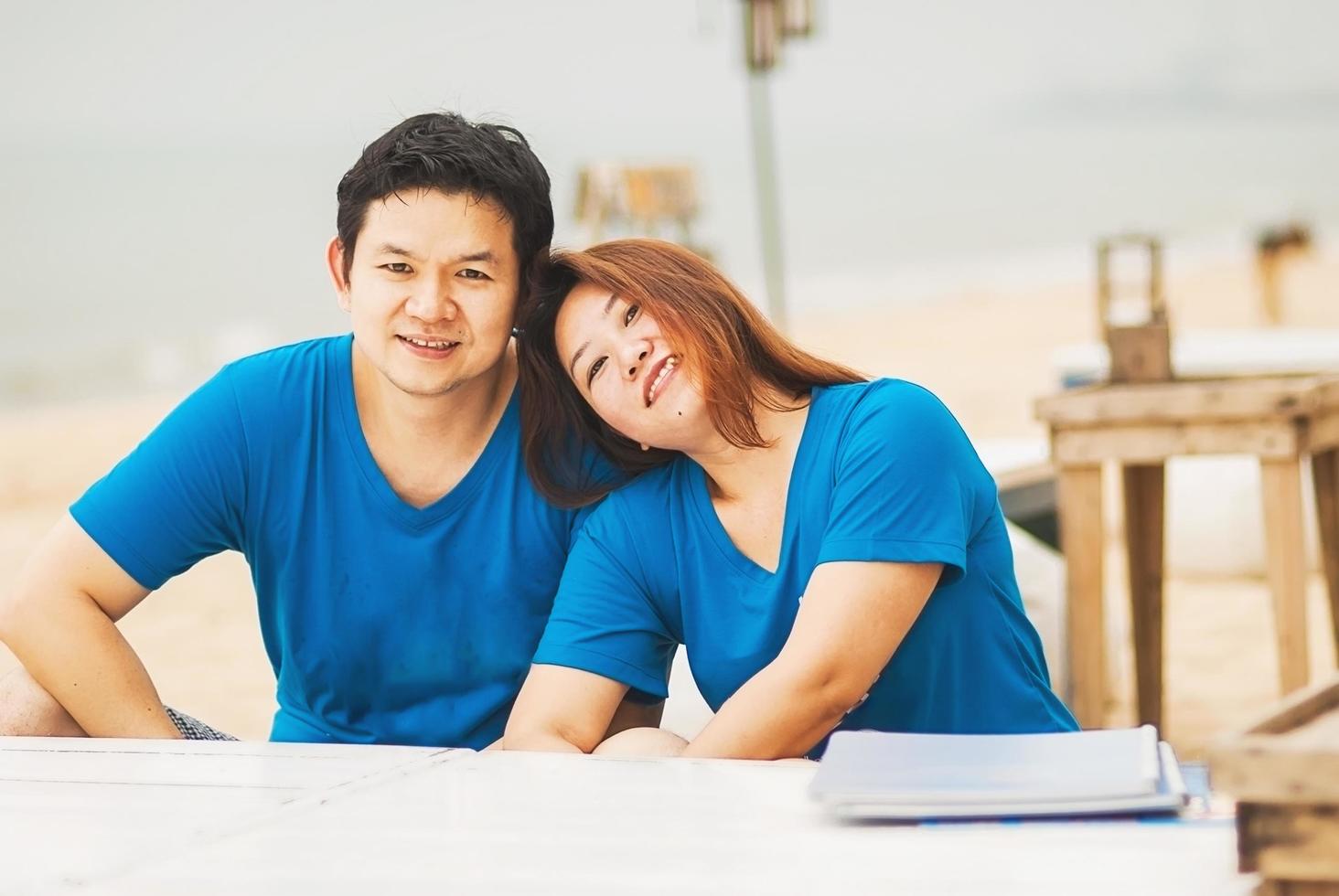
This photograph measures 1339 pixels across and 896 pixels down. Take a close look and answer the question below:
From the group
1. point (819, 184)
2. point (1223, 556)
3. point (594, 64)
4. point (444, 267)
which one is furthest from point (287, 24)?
point (444, 267)

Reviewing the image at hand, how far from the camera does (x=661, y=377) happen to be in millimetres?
1725

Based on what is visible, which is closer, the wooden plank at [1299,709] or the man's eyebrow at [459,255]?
the wooden plank at [1299,709]

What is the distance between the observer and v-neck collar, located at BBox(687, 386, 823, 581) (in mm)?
1682

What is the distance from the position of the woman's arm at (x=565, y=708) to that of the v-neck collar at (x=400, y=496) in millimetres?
309

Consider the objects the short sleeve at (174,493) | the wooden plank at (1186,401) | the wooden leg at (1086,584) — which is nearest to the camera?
the short sleeve at (174,493)

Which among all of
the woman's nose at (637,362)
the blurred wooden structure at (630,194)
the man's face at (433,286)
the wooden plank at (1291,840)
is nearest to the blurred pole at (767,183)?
the blurred wooden structure at (630,194)

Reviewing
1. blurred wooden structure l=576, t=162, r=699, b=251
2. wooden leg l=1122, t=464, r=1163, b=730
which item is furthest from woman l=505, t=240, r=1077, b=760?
blurred wooden structure l=576, t=162, r=699, b=251

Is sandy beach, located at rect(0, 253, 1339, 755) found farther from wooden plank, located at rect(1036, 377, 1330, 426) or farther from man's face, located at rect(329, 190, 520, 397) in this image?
man's face, located at rect(329, 190, 520, 397)

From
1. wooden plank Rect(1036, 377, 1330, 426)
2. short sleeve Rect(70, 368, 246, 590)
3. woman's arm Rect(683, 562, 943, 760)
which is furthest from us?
wooden plank Rect(1036, 377, 1330, 426)

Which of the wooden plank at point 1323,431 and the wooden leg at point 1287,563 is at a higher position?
the wooden plank at point 1323,431

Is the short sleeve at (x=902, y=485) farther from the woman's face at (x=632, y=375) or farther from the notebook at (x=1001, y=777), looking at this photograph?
the notebook at (x=1001, y=777)

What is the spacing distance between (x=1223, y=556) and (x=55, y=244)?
24808 millimetres

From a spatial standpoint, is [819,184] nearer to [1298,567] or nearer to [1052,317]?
[1052,317]

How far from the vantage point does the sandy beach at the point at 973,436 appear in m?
3.86
